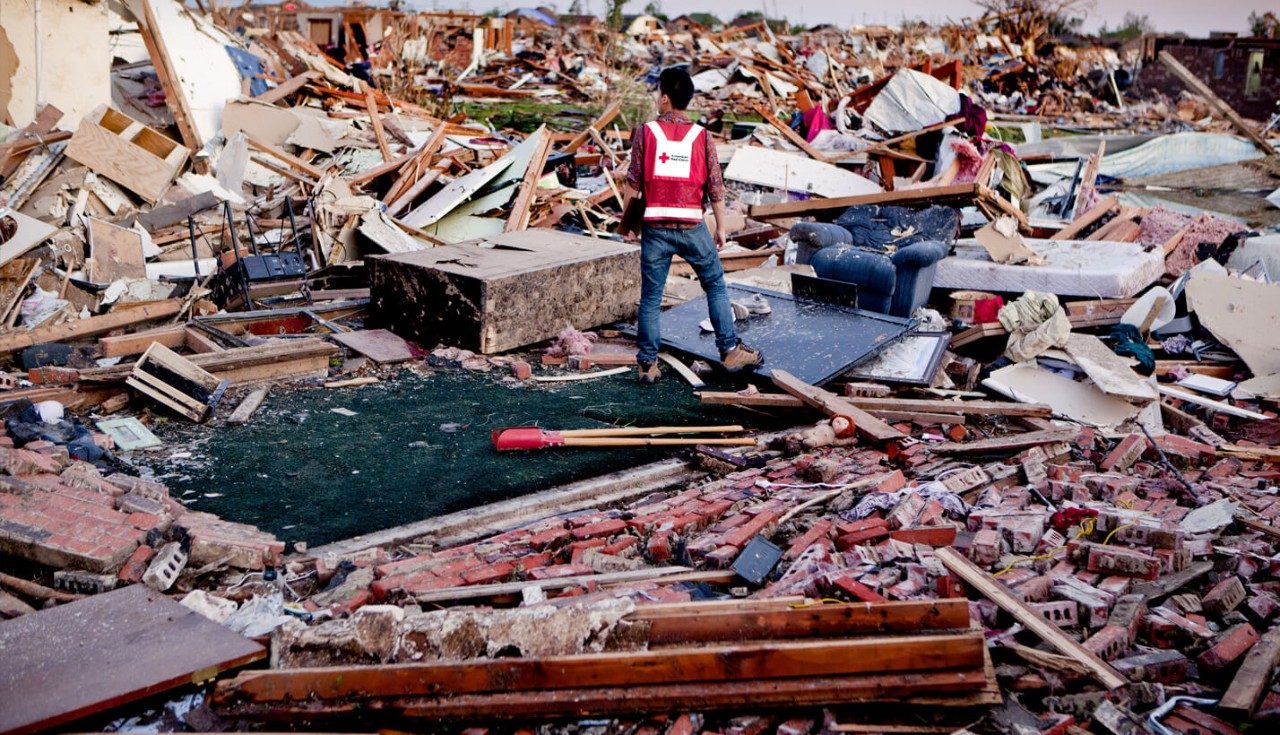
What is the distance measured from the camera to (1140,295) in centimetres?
850

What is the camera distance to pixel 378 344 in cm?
745

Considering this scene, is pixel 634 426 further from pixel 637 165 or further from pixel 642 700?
pixel 642 700

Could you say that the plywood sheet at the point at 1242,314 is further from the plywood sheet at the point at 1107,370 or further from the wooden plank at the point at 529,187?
the wooden plank at the point at 529,187

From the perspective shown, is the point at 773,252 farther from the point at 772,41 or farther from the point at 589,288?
the point at 772,41

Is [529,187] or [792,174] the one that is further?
[792,174]

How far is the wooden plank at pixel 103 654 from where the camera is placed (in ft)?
9.90

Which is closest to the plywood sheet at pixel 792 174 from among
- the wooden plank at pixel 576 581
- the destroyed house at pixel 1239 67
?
the wooden plank at pixel 576 581

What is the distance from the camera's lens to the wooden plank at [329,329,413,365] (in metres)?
7.23

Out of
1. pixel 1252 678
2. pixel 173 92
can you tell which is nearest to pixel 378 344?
pixel 1252 678

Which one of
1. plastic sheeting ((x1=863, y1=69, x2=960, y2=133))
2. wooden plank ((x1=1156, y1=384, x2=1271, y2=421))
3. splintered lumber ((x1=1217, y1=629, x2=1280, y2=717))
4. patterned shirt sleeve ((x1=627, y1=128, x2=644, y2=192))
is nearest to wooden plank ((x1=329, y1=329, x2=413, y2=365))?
patterned shirt sleeve ((x1=627, y1=128, x2=644, y2=192))

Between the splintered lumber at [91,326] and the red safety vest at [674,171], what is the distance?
3.93 metres

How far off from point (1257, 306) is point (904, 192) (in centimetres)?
327

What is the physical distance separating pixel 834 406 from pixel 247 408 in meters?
3.68

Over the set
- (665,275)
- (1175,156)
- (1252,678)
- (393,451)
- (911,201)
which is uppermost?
(1175,156)
